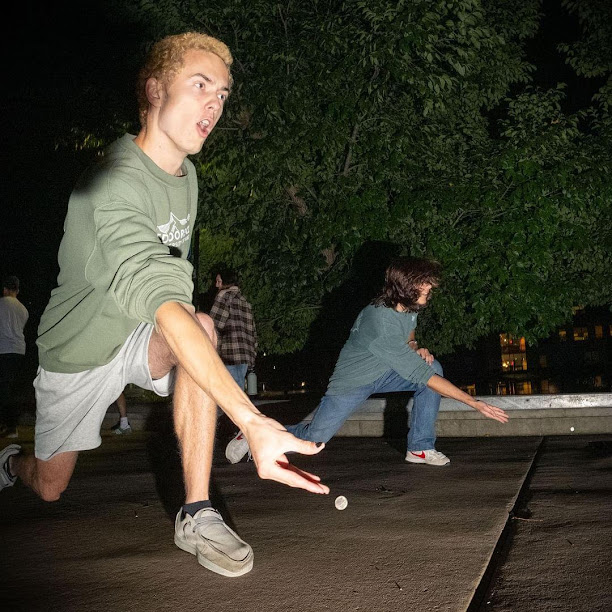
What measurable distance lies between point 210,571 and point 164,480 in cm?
257

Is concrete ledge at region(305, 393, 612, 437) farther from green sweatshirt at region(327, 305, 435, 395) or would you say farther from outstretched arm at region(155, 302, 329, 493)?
outstretched arm at region(155, 302, 329, 493)

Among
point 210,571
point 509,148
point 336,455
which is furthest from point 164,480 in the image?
point 509,148

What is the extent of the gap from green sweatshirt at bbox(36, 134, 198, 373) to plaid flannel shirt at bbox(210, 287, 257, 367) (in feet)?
16.1

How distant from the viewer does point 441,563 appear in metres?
2.89

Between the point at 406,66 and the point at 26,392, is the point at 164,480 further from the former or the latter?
the point at 26,392

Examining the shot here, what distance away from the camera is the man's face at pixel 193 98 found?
292cm

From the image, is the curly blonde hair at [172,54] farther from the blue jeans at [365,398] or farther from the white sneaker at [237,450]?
the white sneaker at [237,450]

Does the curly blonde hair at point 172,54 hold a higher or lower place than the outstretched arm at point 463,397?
higher

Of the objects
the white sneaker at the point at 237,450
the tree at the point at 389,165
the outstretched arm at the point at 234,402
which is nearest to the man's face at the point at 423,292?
the white sneaker at the point at 237,450

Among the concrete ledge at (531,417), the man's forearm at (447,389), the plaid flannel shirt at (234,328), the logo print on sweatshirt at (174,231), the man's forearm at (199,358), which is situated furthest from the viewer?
the plaid flannel shirt at (234,328)

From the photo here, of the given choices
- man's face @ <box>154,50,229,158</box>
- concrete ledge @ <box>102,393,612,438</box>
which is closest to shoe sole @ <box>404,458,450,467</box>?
concrete ledge @ <box>102,393,612,438</box>

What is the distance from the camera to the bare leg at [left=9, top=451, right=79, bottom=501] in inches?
131

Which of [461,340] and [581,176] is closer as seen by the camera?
[581,176]

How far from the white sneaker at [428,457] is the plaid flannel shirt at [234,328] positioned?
2977 millimetres
